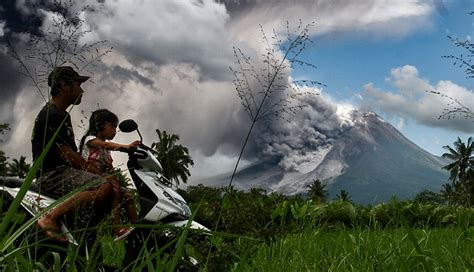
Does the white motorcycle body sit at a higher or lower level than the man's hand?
lower

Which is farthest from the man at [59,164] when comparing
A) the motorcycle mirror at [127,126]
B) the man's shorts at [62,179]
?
the motorcycle mirror at [127,126]

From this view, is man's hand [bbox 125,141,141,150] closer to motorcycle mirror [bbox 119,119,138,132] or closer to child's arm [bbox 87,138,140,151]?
child's arm [bbox 87,138,140,151]

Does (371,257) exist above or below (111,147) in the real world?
below

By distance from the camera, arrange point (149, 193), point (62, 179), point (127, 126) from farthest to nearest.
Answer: point (149, 193), point (62, 179), point (127, 126)

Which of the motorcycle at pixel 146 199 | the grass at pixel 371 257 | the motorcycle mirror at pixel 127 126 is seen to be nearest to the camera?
the grass at pixel 371 257

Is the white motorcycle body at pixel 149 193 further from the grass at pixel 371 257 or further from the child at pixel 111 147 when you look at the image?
the grass at pixel 371 257

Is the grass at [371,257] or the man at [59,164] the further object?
the man at [59,164]

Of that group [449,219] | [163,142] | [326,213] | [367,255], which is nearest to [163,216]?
[367,255]

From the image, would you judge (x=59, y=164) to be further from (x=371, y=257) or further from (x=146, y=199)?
(x=371, y=257)

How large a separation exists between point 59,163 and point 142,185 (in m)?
0.57

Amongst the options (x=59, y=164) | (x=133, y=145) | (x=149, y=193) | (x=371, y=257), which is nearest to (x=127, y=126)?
(x=133, y=145)

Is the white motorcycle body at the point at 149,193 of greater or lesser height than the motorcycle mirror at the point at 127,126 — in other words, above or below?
below

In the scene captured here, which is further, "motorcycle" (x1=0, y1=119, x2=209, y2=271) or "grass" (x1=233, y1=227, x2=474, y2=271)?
"motorcycle" (x1=0, y1=119, x2=209, y2=271)

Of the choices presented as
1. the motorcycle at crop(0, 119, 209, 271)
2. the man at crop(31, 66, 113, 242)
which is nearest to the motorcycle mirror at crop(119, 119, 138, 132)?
the motorcycle at crop(0, 119, 209, 271)
